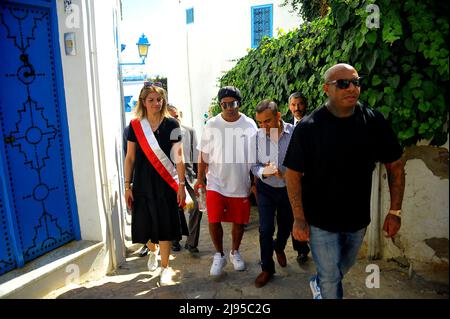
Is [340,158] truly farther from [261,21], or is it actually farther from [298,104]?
[261,21]

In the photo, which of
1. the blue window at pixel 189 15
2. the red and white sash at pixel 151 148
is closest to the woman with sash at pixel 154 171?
the red and white sash at pixel 151 148

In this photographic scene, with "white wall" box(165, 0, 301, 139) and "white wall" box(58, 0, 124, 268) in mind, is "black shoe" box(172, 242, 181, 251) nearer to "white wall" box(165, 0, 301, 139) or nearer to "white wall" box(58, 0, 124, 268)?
"white wall" box(58, 0, 124, 268)

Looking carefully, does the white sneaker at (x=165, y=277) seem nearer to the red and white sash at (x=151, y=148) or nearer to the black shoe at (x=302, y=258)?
the red and white sash at (x=151, y=148)

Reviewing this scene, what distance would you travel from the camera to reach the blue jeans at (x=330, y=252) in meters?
2.45

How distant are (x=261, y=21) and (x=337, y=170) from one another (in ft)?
36.9

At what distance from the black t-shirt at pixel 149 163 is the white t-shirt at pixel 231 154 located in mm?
421

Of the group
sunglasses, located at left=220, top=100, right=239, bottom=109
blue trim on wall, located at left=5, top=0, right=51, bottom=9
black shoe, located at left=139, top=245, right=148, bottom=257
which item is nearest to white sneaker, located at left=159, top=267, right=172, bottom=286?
black shoe, located at left=139, top=245, right=148, bottom=257

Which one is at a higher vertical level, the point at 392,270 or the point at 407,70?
the point at 407,70

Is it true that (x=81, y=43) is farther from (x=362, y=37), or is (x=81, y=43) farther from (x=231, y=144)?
(x=362, y=37)

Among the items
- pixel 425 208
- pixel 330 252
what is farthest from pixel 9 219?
pixel 425 208

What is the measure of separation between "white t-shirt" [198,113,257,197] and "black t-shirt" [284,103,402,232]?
113 cm
